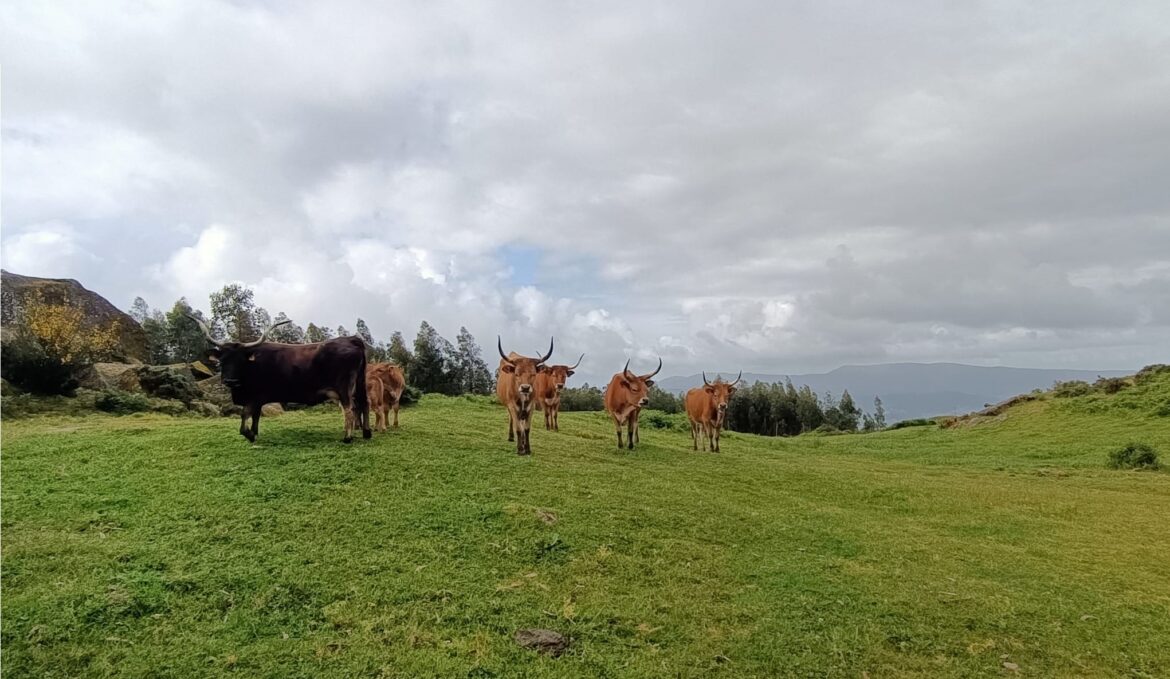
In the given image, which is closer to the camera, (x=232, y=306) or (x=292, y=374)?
(x=292, y=374)

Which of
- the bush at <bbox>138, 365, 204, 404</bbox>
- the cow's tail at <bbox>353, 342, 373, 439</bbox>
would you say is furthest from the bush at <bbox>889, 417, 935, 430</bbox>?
the bush at <bbox>138, 365, 204, 404</bbox>

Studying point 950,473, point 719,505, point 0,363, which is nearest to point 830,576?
point 719,505

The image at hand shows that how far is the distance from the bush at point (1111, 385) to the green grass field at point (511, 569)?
19151mm

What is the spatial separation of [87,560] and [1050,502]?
14253 mm

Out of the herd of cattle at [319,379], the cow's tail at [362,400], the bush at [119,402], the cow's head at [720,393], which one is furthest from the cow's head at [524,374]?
the bush at [119,402]

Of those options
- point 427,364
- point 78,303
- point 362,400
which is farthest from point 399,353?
point 362,400

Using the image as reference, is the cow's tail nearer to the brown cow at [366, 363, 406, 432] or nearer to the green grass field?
the green grass field

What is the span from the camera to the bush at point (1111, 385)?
87.1ft

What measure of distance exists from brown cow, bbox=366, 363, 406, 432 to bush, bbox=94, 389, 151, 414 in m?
6.66

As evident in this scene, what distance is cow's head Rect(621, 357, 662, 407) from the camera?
48.1 feet

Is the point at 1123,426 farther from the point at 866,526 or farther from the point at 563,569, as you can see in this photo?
the point at 563,569

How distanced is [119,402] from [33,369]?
1.91m

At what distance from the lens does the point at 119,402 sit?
50.8ft

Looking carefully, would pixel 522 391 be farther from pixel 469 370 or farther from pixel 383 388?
pixel 469 370
